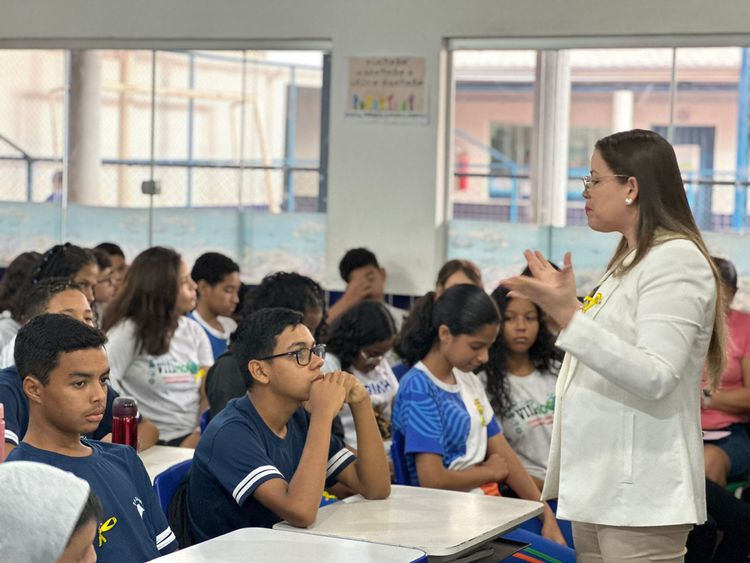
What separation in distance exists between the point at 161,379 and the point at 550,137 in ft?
8.65

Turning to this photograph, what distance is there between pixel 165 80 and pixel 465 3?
173 centimetres

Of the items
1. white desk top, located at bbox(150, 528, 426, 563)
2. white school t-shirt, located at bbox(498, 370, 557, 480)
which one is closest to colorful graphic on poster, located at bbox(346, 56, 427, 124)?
white school t-shirt, located at bbox(498, 370, 557, 480)

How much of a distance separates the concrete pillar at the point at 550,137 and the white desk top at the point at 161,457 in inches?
112

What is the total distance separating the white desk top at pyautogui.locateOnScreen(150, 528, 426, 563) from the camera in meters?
2.10

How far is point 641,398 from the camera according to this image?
86.4 inches

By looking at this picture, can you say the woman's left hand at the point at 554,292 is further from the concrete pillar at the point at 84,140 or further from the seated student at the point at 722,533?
the concrete pillar at the point at 84,140

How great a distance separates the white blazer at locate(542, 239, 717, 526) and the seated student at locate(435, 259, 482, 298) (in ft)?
8.44

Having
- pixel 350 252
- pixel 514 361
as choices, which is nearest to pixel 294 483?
pixel 514 361

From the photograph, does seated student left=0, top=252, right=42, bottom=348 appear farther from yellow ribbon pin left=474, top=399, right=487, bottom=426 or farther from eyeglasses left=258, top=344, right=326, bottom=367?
yellow ribbon pin left=474, top=399, right=487, bottom=426

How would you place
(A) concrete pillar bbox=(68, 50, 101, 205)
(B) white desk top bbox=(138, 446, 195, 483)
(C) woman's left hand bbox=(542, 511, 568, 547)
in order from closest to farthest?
1. (B) white desk top bbox=(138, 446, 195, 483)
2. (C) woman's left hand bbox=(542, 511, 568, 547)
3. (A) concrete pillar bbox=(68, 50, 101, 205)

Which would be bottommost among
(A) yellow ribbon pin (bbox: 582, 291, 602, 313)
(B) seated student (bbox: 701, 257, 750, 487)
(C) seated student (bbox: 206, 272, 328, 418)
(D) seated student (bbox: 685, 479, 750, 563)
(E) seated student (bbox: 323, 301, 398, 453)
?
(D) seated student (bbox: 685, 479, 750, 563)

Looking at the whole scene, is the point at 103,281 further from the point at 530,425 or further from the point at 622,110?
the point at 622,110

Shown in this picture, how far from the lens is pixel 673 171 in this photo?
2248 mm

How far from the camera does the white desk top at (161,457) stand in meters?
3.11
